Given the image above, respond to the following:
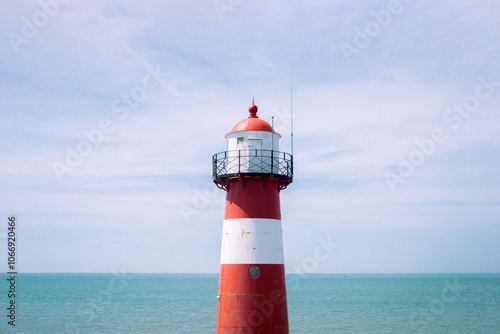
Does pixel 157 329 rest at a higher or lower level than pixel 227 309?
lower

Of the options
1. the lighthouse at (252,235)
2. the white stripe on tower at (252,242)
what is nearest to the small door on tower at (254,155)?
the lighthouse at (252,235)

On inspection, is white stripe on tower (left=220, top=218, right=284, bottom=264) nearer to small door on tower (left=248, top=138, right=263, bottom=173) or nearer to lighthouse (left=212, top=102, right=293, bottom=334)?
lighthouse (left=212, top=102, right=293, bottom=334)

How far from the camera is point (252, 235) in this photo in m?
16.2

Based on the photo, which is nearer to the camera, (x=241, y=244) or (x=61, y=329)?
(x=241, y=244)

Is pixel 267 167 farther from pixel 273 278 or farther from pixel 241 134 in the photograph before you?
pixel 273 278

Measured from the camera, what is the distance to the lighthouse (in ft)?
52.6

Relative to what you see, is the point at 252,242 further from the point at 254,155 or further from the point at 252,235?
the point at 254,155

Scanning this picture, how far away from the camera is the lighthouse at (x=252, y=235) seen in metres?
16.0

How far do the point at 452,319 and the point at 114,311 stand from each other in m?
36.0

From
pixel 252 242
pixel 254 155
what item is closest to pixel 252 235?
pixel 252 242

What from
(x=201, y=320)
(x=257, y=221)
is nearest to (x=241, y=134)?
(x=257, y=221)

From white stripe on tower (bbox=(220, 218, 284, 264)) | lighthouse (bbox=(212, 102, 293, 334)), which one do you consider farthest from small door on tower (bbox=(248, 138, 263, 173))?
white stripe on tower (bbox=(220, 218, 284, 264))

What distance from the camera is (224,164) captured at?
17.0 meters

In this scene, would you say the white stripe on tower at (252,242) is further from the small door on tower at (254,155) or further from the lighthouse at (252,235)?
the small door on tower at (254,155)
